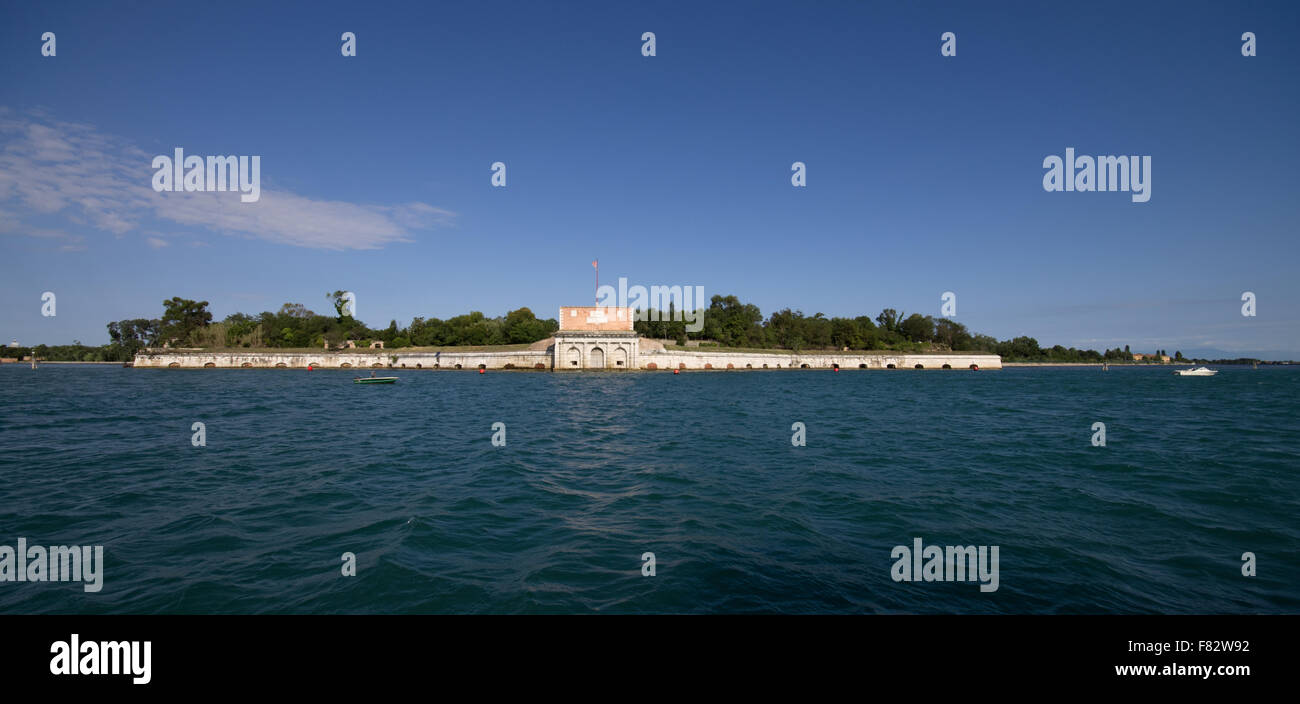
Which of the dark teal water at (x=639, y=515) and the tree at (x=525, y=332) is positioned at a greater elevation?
the tree at (x=525, y=332)

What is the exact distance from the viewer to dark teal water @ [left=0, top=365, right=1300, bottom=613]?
6.88 metres

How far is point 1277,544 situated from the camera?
8977mm

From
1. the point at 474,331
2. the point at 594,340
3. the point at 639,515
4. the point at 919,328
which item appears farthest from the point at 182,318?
the point at 919,328

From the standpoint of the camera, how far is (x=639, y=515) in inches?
398

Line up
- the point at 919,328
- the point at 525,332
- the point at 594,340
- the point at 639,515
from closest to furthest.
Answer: the point at 639,515, the point at 594,340, the point at 525,332, the point at 919,328

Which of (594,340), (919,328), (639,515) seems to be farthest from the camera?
(919,328)

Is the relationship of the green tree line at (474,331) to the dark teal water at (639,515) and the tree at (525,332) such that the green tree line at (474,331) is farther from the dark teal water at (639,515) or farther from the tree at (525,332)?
the dark teal water at (639,515)

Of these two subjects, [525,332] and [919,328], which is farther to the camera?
[919,328]

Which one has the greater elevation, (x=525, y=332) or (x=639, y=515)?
(x=525, y=332)

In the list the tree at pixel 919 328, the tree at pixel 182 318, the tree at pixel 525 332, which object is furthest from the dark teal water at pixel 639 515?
the tree at pixel 919 328

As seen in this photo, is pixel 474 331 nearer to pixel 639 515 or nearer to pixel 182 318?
pixel 182 318

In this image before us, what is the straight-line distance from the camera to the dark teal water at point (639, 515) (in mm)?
6875

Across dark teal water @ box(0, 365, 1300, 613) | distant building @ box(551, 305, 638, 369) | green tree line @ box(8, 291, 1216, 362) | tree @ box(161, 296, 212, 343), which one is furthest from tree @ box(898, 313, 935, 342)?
tree @ box(161, 296, 212, 343)
